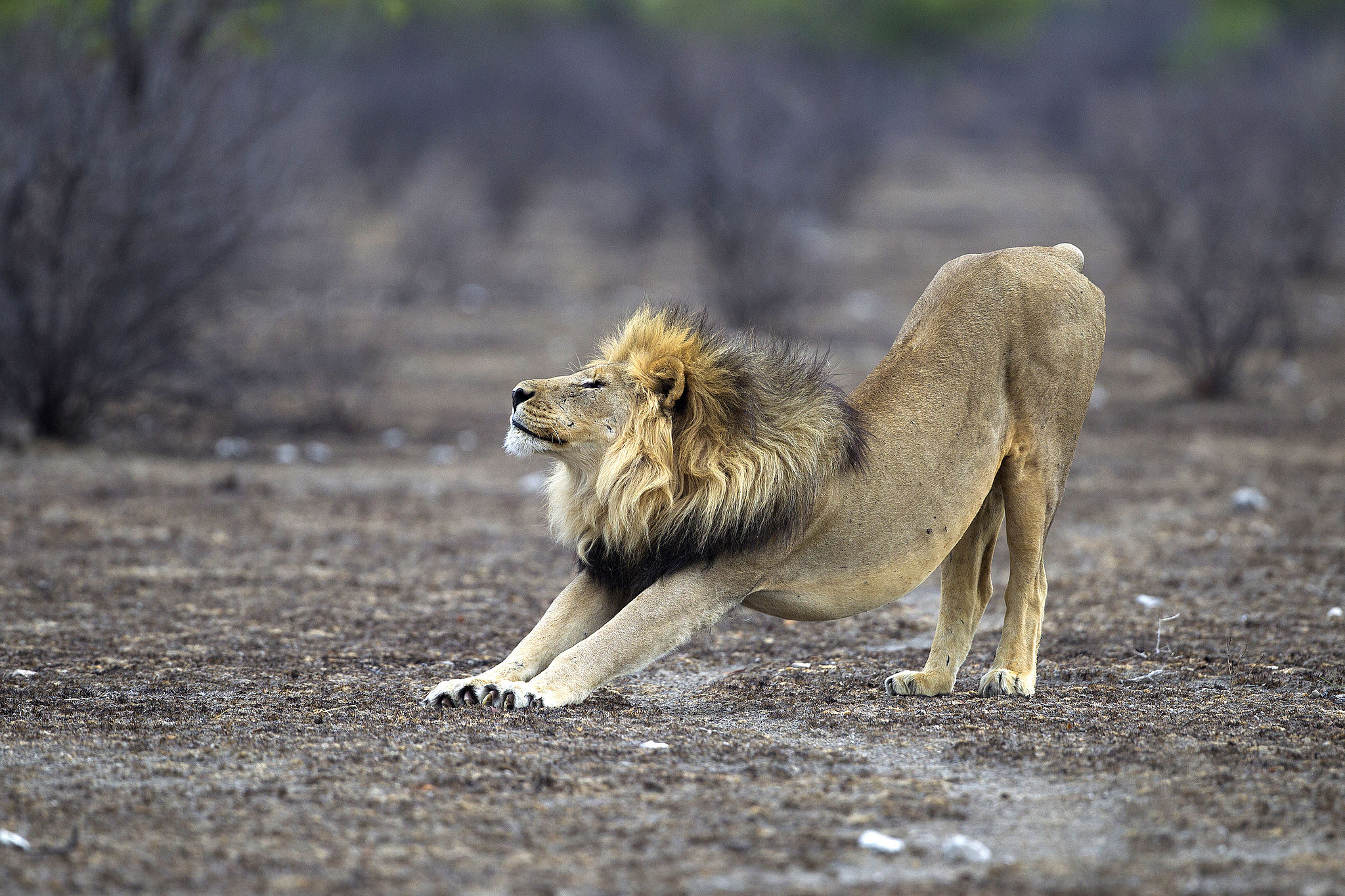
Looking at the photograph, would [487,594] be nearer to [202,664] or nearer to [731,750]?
[202,664]

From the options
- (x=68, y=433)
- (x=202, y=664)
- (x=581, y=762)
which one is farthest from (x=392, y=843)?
(x=68, y=433)

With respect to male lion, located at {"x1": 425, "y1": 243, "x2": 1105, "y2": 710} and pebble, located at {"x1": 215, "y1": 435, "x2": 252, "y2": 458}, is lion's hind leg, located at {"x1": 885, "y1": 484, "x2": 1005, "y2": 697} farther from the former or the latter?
pebble, located at {"x1": 215, "y1": 435, "x2": 252, "y2": 458}

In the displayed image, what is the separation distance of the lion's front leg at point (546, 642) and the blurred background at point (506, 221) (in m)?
1.05

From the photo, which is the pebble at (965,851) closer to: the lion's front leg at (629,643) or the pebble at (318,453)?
the lion's front leg at (629,643)

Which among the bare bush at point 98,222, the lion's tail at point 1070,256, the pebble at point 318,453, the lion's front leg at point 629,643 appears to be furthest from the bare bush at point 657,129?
the lion's front leg at point 629,643

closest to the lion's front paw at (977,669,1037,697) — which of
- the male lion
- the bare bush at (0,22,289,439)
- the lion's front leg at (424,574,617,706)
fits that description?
the male lion

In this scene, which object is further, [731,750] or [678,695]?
[678,695]

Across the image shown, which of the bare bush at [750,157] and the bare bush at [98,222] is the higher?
the bare bush at [750,157]

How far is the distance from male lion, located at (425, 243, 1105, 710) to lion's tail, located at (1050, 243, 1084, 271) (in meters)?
0.15

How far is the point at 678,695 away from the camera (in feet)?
16.9

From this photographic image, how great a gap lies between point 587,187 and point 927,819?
98.8 feet

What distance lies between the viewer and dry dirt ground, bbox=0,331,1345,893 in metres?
3.29

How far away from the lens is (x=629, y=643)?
4547mm

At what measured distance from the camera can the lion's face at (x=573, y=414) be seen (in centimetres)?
475
